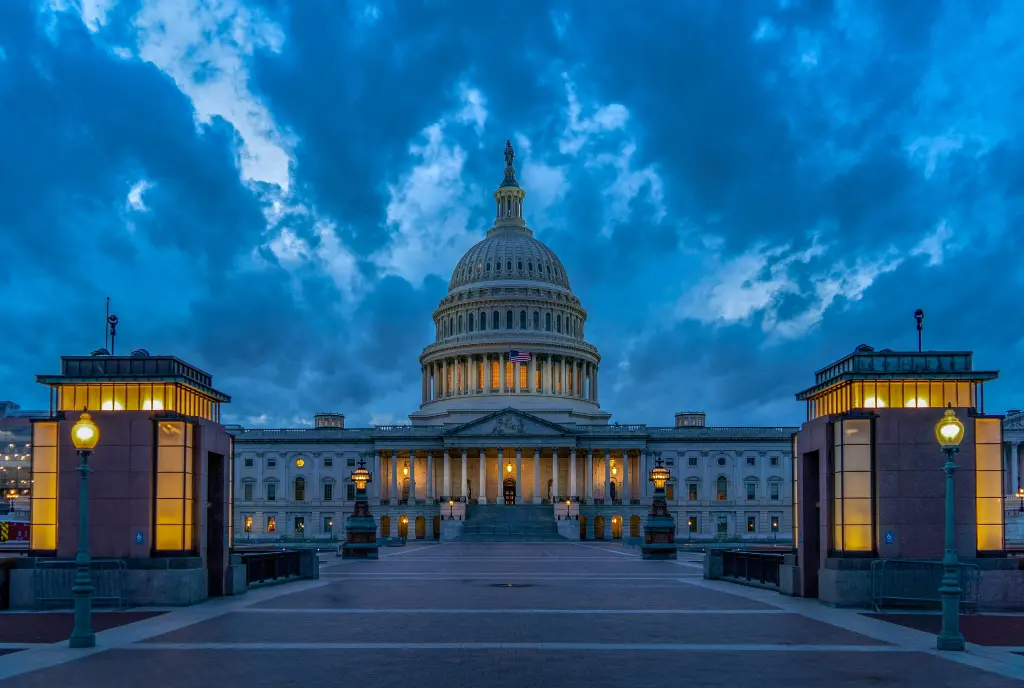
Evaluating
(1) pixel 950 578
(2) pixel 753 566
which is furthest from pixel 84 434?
(2) pixel 753 566

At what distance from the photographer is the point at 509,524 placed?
116 meters

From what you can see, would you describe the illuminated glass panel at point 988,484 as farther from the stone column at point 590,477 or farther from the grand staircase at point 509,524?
the stone column at point 590,477

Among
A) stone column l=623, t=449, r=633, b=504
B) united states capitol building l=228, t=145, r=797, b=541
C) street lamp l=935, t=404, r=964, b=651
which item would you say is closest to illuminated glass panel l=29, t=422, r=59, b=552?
street lamp l=935, t=404, r=964, b=651

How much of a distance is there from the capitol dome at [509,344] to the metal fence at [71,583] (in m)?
111

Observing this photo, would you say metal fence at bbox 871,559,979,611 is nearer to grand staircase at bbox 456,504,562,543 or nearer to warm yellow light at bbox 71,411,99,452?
warm yellow light at bbox 71,411,99,452

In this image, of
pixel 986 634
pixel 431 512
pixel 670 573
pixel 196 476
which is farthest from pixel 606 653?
pixel 431 512

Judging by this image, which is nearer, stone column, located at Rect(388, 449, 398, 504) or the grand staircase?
the grand staircase

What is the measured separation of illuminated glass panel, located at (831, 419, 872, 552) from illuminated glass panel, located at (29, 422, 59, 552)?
73.5 ft

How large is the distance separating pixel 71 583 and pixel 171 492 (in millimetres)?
3541

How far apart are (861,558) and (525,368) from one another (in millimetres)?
120362

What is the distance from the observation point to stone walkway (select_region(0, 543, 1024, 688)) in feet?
62.8

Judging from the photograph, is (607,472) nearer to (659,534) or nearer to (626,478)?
(626,478)

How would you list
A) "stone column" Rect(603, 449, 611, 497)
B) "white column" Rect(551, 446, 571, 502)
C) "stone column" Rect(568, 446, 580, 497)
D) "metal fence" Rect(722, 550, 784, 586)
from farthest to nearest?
"stone column" Rect(568, 446, 580, 497) → "stone column" Rect(603, 449, 611, 497) → "white column" Rect(551, 446, 571, 502) → "metal fence" Rect(722, 550, 784, 586)

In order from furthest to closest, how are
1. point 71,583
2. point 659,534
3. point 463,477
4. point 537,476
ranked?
1. point 463,477
2. point 537,476
3. point 659,534
4. point 71,583
